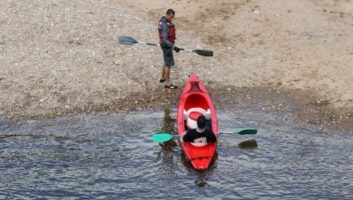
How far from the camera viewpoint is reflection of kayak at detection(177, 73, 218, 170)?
1545 cm

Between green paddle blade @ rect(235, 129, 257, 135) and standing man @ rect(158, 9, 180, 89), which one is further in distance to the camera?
standing man @ rect(158, 9, 180, 89)

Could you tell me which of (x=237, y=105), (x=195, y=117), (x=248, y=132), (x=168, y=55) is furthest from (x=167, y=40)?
(x=248, y=132)

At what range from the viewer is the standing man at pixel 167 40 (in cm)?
1938

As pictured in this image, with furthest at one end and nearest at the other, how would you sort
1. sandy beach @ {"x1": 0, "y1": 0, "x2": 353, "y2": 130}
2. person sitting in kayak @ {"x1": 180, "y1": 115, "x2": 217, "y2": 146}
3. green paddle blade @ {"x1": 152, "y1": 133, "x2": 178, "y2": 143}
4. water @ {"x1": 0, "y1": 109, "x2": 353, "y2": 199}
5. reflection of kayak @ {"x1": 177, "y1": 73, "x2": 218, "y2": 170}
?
sandy beach @ {"x1": 0, "y1": 0, "x2": 353, "y2": 130} < green paddle blade @ {"x1": 152, "y1": 133, "x2": 178, "y2": 143} < person sitting in kayak @ {"x1": 180, "y1": 115, "x2": 217, "y2": 146} < reflection of kayak @ {"x1": 177, "y1": 73, "x2": 218, "y2": 170} < water @ {"x1": 0, "y1": 109, "x2": 353, "y2": 199}

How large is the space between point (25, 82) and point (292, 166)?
1066 centimetres

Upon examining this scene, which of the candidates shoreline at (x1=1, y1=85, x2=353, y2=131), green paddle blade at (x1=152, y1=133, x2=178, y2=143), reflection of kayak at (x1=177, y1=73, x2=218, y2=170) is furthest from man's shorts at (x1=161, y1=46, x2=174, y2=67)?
green paddle blade at (x1=152, y1=133, x2=178, y2=143)

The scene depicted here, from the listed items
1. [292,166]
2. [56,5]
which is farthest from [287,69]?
[56,5]

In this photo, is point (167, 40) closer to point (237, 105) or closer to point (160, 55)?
point (160, 55)

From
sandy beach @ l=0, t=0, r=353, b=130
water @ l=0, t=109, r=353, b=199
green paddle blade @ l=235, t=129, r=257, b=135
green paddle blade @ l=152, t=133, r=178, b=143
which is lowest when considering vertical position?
water @ l=0, t=109, r=353, b=199

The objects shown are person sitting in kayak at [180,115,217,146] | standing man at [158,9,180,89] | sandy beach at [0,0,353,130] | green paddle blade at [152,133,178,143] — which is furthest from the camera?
sandy beach at [0,0,353,130]

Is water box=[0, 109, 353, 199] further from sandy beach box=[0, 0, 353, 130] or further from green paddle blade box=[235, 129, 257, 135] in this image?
sandy beach box=[0, 0, 353, 130]

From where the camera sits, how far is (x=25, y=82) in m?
21.1

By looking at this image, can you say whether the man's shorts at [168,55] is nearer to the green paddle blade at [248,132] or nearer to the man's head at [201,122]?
the green paddle blade at [248,132]

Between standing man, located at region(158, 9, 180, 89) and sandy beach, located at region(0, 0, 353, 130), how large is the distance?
0.53 metres
